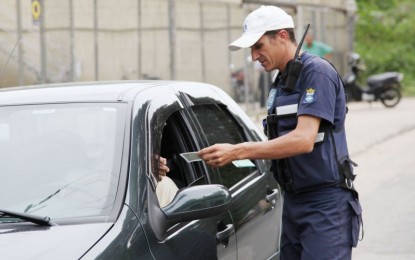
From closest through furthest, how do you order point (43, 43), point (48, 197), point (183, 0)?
point (48, 197) < point (43, 43) < point (183, 0)

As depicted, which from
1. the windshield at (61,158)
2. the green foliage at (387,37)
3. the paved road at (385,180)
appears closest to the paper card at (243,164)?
the windshield at (61,158)

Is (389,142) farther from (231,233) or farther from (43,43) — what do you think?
(231,233)

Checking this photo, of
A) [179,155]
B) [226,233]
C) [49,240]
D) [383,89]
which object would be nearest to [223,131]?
[179,155]

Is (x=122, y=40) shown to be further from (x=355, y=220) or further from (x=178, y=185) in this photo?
(x=355, y=220)

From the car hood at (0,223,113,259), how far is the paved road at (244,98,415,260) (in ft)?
15.0

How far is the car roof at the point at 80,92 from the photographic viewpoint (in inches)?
170

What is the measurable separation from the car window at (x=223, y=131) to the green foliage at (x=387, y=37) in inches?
1165

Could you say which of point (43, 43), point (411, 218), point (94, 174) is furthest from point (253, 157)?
point (43, 43)

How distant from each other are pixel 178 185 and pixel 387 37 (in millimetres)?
36690

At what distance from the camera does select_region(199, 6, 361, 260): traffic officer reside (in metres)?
4.23

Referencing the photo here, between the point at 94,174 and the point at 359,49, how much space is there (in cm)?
3557

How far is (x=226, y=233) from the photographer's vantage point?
436 centimetres

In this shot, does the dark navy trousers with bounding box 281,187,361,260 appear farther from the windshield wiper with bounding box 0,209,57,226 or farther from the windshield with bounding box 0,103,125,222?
the windshield wiper with bounding box 0,209,57,226

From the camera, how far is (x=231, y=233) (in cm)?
444
